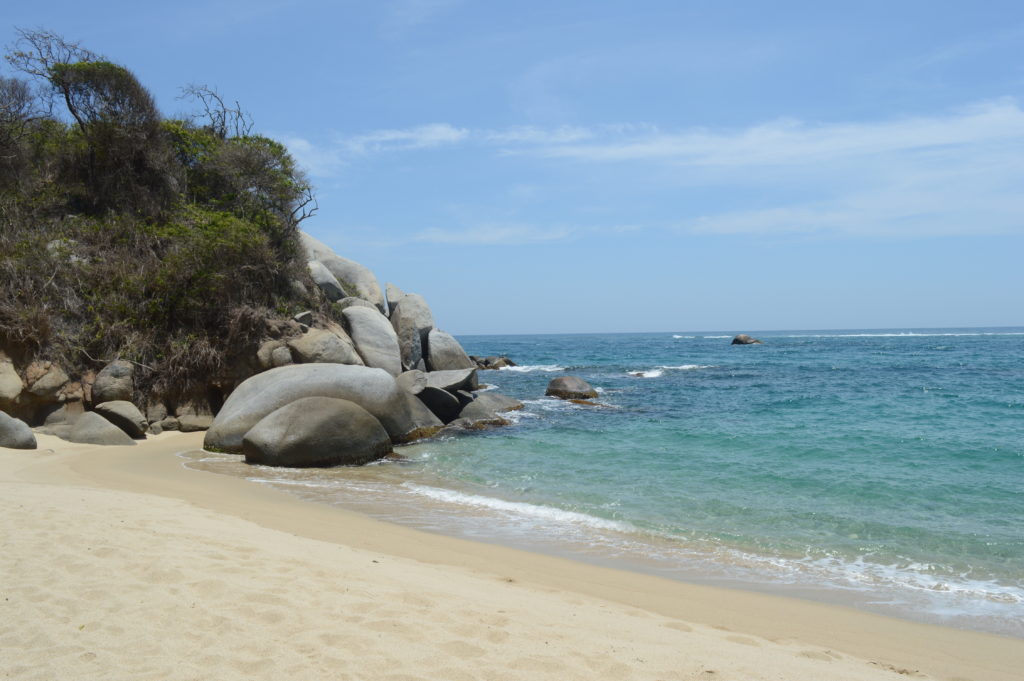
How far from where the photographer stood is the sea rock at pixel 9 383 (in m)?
12.5

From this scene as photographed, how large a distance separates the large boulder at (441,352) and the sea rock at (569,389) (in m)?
2.90

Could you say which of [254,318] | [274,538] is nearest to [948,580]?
[274,538]

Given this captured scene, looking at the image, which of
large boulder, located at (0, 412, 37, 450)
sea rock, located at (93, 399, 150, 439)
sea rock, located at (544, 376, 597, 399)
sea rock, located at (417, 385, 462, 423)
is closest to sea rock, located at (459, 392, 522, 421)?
sea rock, located at (417, 385, 462, 423)

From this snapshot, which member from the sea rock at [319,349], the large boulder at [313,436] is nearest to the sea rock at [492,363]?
the sea rock at [319,349]

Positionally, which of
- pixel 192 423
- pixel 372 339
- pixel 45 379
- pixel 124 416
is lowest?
pixel 192 423

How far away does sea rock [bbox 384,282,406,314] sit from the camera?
2303cm

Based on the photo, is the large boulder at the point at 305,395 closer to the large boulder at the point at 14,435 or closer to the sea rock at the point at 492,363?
the large boulder at the point at 14,435

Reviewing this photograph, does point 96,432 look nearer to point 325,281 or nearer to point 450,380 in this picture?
point 450,380

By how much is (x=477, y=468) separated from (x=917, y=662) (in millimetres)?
7776

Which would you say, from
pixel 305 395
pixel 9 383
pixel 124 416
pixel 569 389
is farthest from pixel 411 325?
pixel 9 383

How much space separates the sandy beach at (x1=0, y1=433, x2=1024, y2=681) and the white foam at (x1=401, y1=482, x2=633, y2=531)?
1.64 metres

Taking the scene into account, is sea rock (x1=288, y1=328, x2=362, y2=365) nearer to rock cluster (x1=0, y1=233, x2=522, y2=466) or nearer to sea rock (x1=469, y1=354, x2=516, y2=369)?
rock cluster (x1=0, y1=233, x2=522, y2=466)

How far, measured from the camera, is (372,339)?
18250mm

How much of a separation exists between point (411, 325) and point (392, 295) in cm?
209
